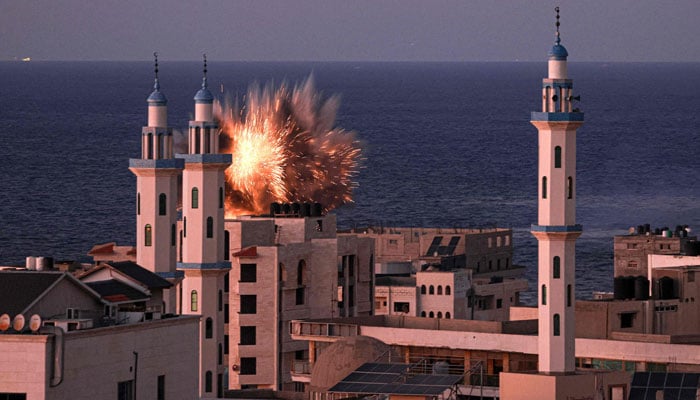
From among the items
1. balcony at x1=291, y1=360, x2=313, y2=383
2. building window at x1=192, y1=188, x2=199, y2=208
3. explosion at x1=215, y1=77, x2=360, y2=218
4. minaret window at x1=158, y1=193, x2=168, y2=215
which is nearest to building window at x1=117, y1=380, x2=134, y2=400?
minaret window at x1=158, y1=193, x2=168, y2=215

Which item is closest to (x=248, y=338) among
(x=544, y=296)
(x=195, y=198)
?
(x=195, y=198)

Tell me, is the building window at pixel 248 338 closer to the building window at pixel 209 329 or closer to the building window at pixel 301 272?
the building window at pixel 301 272

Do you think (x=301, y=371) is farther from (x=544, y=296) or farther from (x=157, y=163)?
(x=544, y=296)

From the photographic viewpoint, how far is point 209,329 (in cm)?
7638

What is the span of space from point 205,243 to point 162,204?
152 inches

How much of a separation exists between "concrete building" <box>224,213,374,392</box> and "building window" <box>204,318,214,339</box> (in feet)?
23.2

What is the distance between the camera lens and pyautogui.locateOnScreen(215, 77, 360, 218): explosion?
103062 mm

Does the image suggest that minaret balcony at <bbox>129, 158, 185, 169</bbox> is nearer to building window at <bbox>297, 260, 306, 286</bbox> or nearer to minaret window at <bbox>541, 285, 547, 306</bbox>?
minaret window at <bbox>541, 285, 547, 306</bbox>

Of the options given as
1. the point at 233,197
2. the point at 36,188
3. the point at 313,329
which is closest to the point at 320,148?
the point at 233,197

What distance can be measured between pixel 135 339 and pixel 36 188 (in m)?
141

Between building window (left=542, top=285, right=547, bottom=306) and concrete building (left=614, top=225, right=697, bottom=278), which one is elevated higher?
concrete building (left=614, top=225, right=697, bottom=278)

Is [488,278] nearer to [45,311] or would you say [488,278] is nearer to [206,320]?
[206,320]

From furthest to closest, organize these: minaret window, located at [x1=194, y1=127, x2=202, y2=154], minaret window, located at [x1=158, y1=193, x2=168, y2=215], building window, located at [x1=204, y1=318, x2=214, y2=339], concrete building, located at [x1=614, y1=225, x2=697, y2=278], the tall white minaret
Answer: concrete building, located at [x1=614, y1=225, x2=697, y2=278]
minaret window, located at [x1=194, y1=127, x2=202, y2=154]
building window, located at [x1=204, y1=318, x2=214, y2=339]
minaret window, located at [x1=158, y1=193, x2=168, y2=215]
the tall white minaret

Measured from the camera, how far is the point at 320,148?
370 ft
